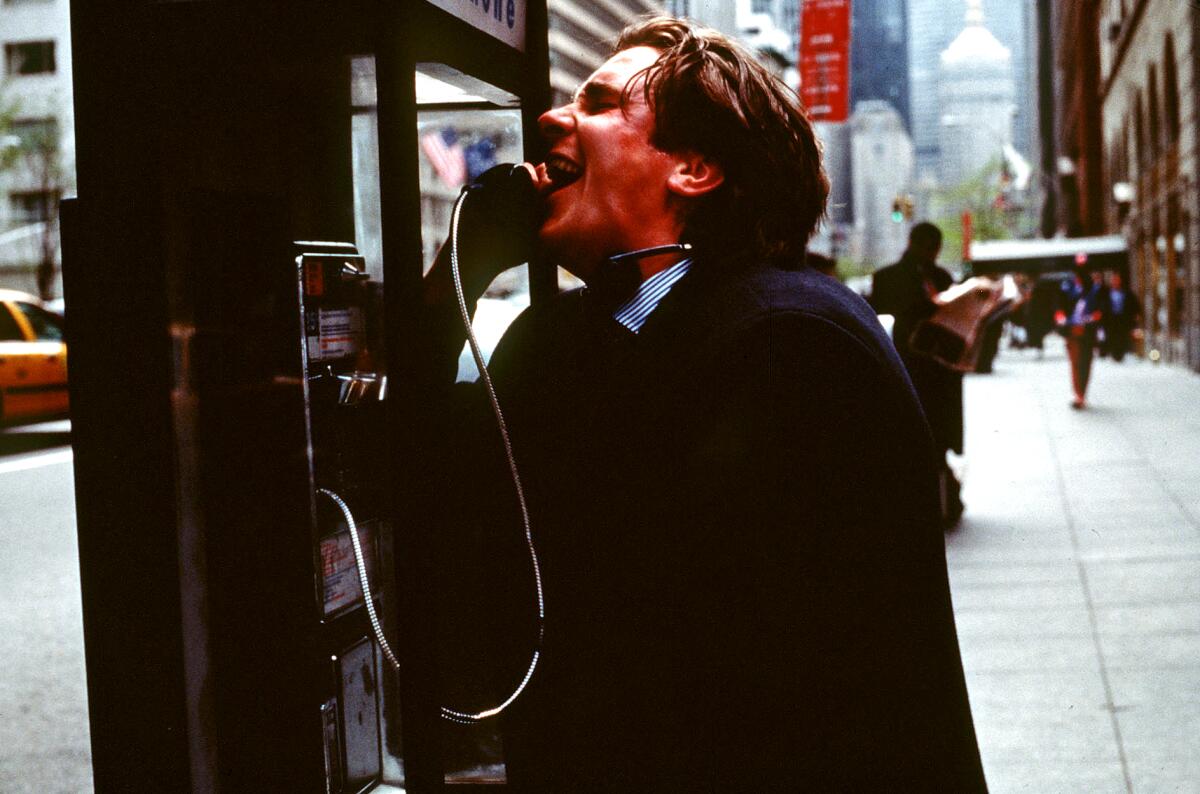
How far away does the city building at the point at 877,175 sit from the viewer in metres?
98.1

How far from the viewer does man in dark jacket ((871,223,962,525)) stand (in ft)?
25.9

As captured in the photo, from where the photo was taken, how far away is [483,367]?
5.91 feet

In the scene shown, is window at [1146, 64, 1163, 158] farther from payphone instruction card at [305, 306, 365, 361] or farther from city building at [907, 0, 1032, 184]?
payphone instruction card at [305, 306, 365, 361]

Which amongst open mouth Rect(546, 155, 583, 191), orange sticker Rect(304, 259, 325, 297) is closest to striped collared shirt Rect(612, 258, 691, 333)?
open mouth Rect(546, 155, 583, 191)

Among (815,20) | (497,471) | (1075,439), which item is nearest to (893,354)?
(497,471)

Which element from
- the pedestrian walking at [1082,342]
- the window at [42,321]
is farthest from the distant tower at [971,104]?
the window at [42,321]

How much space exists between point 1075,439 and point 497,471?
11.8 meters

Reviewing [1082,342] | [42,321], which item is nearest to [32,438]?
[42,321]

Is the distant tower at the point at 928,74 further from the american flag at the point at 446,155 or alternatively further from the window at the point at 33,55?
the american flag at the point at 446,155

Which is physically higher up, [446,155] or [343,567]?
[446,155]

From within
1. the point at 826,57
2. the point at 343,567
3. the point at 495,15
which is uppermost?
the point at 826,57

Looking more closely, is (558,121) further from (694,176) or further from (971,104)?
(971,104)

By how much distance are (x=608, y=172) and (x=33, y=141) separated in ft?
117

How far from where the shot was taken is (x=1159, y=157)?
85.8 ft
